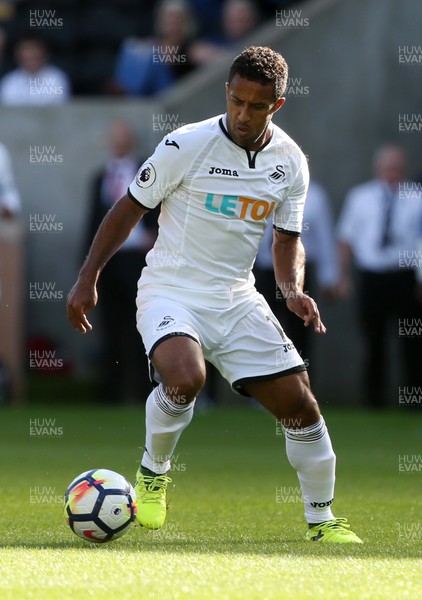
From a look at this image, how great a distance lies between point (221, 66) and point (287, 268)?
30.1 feet

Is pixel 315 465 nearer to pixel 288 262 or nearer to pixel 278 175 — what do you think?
pixel 288 262

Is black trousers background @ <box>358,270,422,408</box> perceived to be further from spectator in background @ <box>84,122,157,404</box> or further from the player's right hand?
the player's right hand

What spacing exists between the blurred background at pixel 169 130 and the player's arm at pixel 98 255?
8343mm

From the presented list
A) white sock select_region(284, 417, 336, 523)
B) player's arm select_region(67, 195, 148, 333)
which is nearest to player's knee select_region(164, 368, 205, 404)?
player's arm select_region(67, 195, 148, 333)

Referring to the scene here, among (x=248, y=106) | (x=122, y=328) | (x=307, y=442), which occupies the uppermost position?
(x=248, y=106)

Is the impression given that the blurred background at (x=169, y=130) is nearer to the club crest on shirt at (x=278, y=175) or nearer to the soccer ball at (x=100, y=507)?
the club crest on shirt at (x=278, y=175)

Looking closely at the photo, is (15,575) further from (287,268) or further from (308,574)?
(287,268)

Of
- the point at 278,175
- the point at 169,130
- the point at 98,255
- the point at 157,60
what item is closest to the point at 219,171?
the point at 278,175

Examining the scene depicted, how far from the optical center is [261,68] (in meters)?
6.38

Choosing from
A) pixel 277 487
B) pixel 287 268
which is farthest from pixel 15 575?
pixel 277 487

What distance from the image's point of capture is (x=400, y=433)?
12.2 meters

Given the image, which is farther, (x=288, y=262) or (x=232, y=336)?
(x=288, y=262)

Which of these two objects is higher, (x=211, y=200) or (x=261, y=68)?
(x=261, y=68)

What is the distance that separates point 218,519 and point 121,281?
784 centimetres
